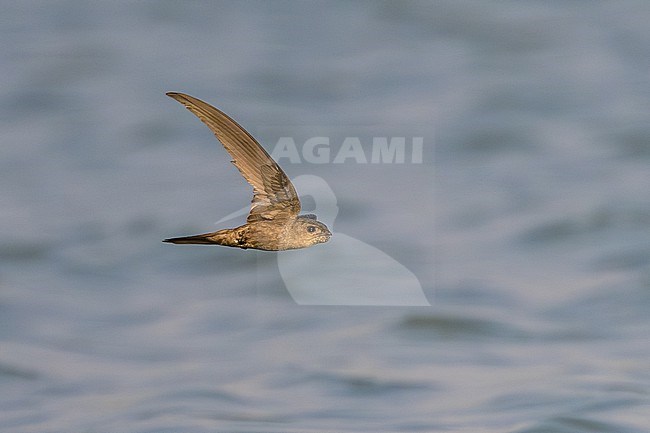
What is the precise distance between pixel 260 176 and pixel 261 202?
16cm

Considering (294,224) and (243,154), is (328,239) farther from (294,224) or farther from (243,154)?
(243,154)

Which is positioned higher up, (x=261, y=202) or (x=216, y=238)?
(x=261, y=202)

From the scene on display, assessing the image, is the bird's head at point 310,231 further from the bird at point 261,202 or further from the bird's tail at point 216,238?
the bird's tail at point 216,238

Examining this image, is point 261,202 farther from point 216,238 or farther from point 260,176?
point 216,238

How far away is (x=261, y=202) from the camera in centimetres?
480

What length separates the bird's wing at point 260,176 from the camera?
4637 mm

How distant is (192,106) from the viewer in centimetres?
446

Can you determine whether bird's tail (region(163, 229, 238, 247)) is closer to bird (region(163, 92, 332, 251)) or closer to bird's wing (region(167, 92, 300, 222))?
bird (region(163, 92, 332, 251))

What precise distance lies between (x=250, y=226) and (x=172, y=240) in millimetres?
1005

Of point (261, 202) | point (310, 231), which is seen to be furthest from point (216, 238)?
point (310, 231)

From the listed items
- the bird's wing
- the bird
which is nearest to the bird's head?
the bird

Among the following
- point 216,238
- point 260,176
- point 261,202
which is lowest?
point 216,238

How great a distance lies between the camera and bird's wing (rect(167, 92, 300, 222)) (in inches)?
183

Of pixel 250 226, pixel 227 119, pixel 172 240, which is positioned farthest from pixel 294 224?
pixel 172 240
